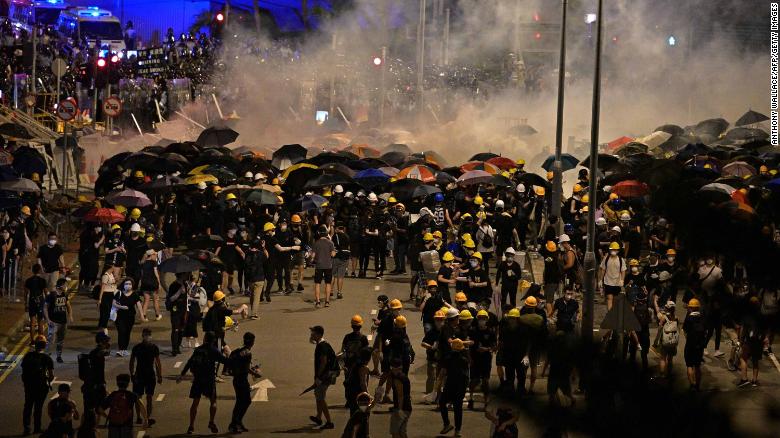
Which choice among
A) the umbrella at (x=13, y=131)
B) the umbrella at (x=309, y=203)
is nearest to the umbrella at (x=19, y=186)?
the umbrella at (x=309, y=203)

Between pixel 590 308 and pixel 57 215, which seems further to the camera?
pixel 57 215

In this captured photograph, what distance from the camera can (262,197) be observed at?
24.4 metres

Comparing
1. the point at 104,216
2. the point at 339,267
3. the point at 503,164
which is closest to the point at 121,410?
the point at 339,267

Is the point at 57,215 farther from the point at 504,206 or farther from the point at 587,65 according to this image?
the point at 587,65

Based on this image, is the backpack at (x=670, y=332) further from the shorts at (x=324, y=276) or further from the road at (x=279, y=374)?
the shorts at (x=324, y=276)

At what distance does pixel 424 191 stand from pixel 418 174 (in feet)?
7.35

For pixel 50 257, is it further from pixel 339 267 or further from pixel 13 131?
pixel 13 131

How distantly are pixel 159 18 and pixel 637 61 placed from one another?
21964mm

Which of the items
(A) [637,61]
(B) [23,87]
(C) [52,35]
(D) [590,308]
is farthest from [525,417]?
(A) [637,61]

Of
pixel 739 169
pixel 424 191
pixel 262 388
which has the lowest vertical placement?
pixel 262 388

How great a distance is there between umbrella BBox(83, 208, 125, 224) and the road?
143 cm

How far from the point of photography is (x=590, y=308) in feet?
53.0

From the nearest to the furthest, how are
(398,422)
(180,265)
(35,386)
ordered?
(398,422) < (35,386) < (180,265)

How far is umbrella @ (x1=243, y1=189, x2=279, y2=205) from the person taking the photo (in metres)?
24.4
